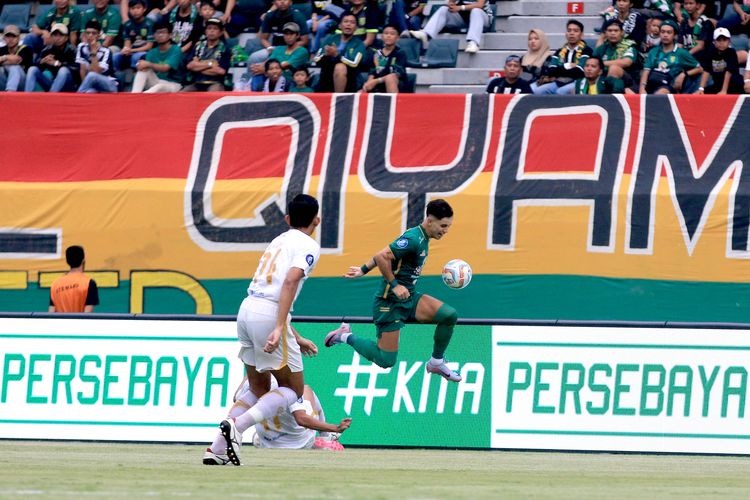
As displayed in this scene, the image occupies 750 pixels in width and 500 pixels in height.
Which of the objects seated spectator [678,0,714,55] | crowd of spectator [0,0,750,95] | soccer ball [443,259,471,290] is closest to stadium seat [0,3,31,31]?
crowd of spectator [0,0,750,95]

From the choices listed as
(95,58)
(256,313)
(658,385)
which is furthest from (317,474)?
(95,58)

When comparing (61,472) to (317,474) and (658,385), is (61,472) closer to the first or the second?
(317,474)

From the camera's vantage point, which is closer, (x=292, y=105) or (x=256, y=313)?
(x=256, y=313)

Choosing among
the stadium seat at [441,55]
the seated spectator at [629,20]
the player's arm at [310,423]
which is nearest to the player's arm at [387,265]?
the player's arm at [310,423]

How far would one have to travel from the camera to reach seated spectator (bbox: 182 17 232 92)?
19797 millimetres

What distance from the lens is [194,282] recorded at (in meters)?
17.9

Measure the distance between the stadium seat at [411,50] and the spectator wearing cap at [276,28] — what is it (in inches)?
58.8

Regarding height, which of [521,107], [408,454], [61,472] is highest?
[521,107]

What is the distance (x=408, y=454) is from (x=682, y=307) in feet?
20.0

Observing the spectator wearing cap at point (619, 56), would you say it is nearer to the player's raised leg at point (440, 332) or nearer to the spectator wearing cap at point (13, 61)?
the player's raised leg at point (440, 332)

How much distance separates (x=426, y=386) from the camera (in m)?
13.2

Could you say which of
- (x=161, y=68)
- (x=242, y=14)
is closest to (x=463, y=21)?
(x=242, y=14)

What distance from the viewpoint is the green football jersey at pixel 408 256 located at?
13305 mm

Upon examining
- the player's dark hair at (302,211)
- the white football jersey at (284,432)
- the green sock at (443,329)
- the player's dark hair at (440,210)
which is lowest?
the white football jersey at (284,432)
